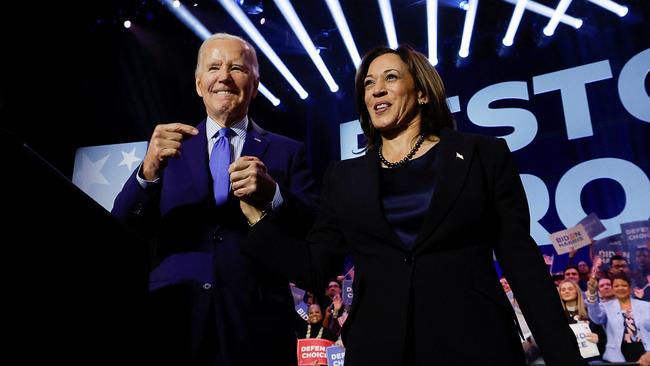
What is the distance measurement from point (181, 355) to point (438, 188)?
773 mm

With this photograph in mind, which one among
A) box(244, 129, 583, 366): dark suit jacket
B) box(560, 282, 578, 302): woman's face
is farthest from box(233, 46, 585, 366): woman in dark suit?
box(560, 282, 578, 302): woman's face

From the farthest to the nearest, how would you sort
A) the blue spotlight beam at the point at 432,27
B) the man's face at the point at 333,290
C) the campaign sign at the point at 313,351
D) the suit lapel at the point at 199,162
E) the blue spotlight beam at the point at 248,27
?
the man's face at the point at 333,290 → the blue spotlight beam at the point at 248,27 → the blue spotlight beam at the point at 432,27 → the campaign sign at the point at 313,351 → the suit lapel at the point at 199,162

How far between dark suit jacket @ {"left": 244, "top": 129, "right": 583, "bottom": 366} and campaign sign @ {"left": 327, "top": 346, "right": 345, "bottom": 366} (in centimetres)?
339

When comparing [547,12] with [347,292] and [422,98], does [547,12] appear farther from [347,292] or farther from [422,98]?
[422,98]

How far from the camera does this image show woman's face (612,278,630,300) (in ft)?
15.7

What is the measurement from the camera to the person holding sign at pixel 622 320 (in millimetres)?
4543

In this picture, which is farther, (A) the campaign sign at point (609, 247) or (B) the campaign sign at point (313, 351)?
(B) the campaign sign at point (313, 351)

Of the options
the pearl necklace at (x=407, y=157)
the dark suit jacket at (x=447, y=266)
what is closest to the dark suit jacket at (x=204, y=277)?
the dark suit jacket at (x=447, y=266)

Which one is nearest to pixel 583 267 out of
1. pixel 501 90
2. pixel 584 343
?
pixel 584 343

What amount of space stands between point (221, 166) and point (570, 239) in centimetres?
470

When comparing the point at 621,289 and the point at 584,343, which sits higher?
the point at 621,289

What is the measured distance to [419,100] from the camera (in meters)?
1.65

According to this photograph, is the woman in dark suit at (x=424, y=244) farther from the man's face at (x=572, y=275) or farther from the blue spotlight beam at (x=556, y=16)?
the blue spotlight beam at (x=556, y=16)

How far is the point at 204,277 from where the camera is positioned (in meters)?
1.37
